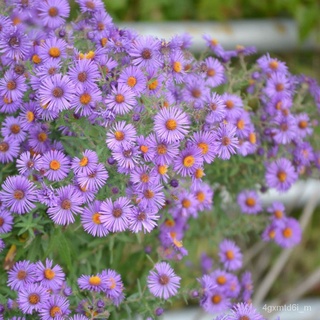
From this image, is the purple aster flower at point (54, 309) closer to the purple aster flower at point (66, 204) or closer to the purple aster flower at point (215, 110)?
the purple aster flower at point (66, 204)

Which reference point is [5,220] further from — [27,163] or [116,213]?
[116,213]

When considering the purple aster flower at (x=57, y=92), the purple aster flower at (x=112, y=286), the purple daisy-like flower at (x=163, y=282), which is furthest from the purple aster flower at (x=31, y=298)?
the purple aster flower at (x=57, y=92)

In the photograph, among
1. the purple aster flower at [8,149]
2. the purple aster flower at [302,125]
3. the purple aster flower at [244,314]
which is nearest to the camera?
the purple aster flower at [244,314]

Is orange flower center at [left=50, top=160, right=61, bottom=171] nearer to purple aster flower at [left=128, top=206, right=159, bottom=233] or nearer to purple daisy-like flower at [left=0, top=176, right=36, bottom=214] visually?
purple daisy-like flower at [left=0, top=176, right=36, bottom=214]

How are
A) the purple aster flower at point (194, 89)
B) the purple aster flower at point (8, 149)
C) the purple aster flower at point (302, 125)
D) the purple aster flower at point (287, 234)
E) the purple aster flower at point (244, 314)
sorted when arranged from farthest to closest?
the purple aster flower at point (287, 234), the purple aster flower at point (302, 125), the purple aster flower at point (194, 89), the purple aster flower at point (8, 149), the purple aster flower at point (244, 314)

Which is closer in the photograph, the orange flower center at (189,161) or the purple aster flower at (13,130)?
the orange flower center at (189,161)

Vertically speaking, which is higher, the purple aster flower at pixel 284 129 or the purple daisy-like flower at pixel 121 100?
the purple aster flower at pixel 284 129

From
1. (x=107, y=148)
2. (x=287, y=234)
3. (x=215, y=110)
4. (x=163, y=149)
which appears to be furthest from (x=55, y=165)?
(x=287, y=234)

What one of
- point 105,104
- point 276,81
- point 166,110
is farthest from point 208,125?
point 276,81
